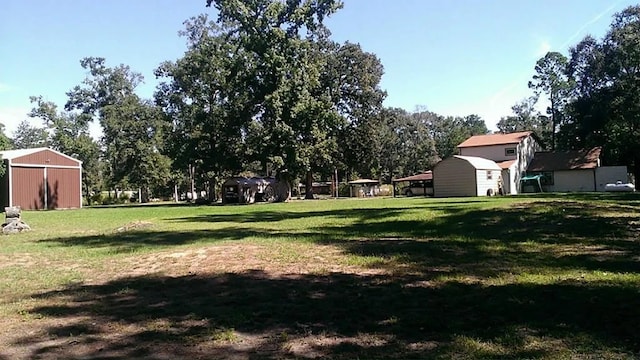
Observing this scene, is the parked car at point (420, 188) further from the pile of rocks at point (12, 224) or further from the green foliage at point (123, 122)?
the pile of rocks at point (12, 224)

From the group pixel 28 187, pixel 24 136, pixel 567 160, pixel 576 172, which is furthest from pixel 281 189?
pixel 24 136

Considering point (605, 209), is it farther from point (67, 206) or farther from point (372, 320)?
point (67, 206)

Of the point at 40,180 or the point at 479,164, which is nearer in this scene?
the point at 40,180

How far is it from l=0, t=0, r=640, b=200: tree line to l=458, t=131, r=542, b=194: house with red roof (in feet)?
16.9

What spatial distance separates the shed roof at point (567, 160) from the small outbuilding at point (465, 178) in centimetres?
749

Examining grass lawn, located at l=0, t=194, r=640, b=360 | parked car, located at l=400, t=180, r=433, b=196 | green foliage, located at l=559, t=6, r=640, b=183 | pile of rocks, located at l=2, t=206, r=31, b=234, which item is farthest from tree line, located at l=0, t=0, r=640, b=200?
grass lawn, located at l=0, t=194, r=640, b=360

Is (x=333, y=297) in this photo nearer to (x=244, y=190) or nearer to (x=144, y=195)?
(x=244, y=190)

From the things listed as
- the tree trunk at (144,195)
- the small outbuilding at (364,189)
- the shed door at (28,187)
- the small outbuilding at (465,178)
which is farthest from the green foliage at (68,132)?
the small outbuilding at (465,178)

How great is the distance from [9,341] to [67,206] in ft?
154

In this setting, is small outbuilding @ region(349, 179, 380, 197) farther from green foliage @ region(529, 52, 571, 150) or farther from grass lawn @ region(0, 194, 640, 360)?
grass lawn @ region(0, 194, 640, 360)

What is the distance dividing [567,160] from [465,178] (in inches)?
532

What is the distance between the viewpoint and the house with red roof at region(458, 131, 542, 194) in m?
52.1

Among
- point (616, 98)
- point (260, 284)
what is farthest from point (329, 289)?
point (616, 98)

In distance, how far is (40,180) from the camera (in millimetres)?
45875
